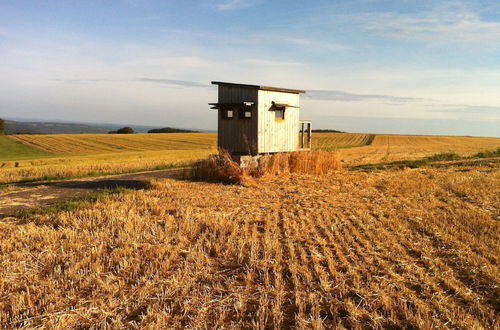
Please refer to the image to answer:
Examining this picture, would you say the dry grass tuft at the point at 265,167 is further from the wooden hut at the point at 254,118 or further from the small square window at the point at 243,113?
the small square window at the point at 243,113

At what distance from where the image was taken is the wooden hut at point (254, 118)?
1523cm

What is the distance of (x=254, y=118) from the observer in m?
15.2

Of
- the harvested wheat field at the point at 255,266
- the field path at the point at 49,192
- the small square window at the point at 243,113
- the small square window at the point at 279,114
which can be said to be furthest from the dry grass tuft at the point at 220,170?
the harvested wheat field at the point at 255,266

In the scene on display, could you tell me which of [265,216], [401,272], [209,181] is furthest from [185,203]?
[401,272]

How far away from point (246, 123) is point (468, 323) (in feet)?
41.6

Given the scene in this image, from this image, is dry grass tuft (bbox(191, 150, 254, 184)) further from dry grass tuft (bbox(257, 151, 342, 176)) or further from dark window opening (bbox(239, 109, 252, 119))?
dark window opening (bbox(239, 109, 252, 119))

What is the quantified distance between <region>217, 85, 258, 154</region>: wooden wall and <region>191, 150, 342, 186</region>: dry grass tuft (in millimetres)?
1086

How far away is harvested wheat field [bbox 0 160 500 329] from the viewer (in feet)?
12.8

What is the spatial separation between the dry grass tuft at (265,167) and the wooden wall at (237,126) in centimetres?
109

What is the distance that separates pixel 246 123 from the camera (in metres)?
15.5

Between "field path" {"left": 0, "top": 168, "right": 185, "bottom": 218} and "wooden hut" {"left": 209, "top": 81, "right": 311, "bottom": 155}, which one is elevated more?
"wooden hut" {"left": 209, "top": 81, "right": 311, "bottom": 155}

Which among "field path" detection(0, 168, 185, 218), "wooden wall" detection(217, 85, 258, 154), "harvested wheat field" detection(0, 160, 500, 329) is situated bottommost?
"field path" detection(0, 168, 185, 218)

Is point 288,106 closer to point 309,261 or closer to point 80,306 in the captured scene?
point 309,261

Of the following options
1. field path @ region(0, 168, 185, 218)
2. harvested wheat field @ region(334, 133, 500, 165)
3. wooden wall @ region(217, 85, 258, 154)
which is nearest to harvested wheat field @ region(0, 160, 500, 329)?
field path @ region(0, 168, 185, 218)
